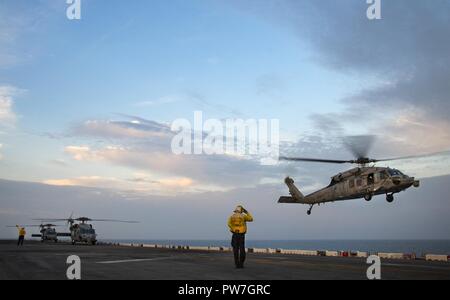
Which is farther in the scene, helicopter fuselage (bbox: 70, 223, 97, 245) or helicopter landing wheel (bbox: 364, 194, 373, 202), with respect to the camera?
helicopter fuselage (bbox: 70, 223, 97, 245)

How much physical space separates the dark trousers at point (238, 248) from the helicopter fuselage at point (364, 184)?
1889cm

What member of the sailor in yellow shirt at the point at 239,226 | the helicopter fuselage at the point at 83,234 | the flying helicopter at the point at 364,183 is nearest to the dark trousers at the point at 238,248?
the sailor in yellow shirt at the point at 239,226

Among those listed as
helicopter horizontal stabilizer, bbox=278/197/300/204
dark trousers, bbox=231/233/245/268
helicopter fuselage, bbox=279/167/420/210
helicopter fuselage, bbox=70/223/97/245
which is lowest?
helicopter fuselage, bbox=70/223/97/245

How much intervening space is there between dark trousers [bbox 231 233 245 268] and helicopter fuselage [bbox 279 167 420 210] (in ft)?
62.0

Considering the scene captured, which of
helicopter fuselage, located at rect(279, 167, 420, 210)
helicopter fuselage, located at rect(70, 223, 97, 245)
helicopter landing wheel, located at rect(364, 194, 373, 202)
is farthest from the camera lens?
helicopter fuselage, located at rect(70, 223, 97, 245)

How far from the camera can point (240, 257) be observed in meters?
17.1

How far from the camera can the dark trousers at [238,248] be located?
17.0m

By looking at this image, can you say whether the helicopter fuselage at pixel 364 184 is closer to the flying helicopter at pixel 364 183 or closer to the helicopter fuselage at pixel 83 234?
the flying helicopter at pixel 364 183

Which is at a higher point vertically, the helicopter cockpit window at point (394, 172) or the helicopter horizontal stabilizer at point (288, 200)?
the helicopter cockpit window at point (394, 172)

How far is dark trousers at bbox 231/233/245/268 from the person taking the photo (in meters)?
17.0

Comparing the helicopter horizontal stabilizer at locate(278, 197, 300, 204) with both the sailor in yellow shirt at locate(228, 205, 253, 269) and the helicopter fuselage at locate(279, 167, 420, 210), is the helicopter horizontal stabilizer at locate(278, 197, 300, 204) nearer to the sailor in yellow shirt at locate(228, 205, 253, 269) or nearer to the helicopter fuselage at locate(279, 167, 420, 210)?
the helicopter fuselage at locate(279, 167, 420, 210)

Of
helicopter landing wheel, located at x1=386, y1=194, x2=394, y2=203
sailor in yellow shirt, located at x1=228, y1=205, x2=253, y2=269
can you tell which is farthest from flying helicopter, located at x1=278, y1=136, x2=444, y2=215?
sailor in yellow shirt, located at x1=228, y1=205, x2=253, y2=269
